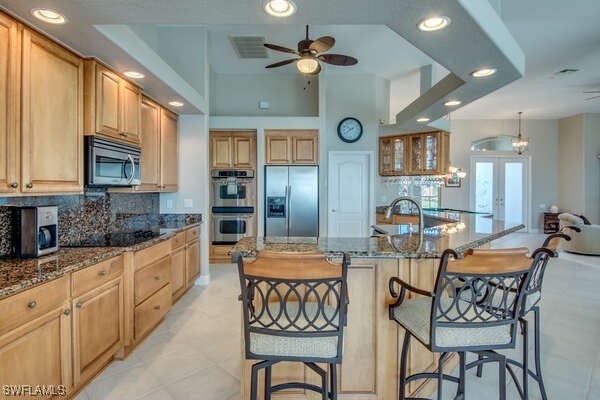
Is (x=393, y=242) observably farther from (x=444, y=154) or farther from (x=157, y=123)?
(x=444, y=154)

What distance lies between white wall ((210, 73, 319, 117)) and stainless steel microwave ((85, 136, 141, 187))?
2997 millimetres

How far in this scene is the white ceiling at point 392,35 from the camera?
1725 millimetres

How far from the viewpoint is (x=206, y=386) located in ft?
7.05

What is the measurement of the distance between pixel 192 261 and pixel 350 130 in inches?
141

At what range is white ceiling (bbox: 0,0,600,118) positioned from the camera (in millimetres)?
1725

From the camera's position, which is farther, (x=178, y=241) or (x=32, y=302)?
(x=178, y=241)

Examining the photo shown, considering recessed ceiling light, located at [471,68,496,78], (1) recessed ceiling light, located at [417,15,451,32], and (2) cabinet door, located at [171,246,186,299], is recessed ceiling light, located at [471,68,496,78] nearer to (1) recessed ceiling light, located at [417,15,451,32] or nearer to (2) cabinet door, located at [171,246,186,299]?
(1) recessed ceiling light, located at [417,15,451,32]

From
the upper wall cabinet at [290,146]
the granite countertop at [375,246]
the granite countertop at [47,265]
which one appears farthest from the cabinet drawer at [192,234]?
the granite countertop at [375,246]

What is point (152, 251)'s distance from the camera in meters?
2.79

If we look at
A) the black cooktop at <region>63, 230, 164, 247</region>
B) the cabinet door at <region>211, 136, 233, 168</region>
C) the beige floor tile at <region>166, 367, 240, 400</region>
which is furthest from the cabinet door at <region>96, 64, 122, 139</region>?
the cabinet door at <region>211, 136, 233, 168</region>

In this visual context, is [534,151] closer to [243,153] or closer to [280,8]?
[243,153]

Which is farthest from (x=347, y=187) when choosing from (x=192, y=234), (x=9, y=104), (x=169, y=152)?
(x=9, y=104)

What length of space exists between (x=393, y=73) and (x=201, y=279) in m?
4.69

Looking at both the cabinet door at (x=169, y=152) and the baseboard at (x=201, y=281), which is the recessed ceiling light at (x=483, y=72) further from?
the baseboard at (x=201, y=281)
